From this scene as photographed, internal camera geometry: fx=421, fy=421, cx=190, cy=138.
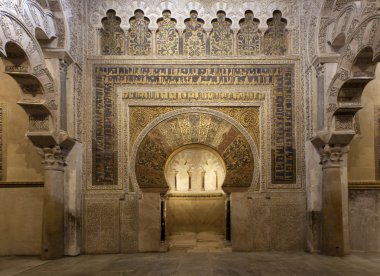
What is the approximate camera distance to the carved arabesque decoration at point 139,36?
27.2 feet

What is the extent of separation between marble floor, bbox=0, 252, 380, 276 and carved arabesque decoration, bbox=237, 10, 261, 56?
12.8 feet

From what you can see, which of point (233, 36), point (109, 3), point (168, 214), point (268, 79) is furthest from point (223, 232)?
point (109, 3)

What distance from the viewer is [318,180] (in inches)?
304

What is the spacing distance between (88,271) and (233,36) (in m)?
5.10

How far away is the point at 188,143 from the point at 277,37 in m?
2.78

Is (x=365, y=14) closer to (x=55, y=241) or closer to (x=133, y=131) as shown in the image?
(x=133, y=131)

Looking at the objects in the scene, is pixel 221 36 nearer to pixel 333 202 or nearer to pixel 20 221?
pixel 333 202

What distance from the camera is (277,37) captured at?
839cm

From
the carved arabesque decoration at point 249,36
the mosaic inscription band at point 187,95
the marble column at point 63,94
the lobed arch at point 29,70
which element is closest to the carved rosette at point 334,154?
the mosaic inscription band at point 187,95

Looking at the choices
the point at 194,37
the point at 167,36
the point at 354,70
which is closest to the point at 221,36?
the point at 194,37

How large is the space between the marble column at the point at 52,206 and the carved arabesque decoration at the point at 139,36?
2.53m

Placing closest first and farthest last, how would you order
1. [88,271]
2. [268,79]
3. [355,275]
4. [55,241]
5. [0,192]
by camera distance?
[355,275] < [88,271] < [55,241] < [0,192] < [268,79]

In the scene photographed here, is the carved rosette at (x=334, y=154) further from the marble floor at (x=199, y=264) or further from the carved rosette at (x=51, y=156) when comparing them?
the carved rosette at (x=51, y=156)

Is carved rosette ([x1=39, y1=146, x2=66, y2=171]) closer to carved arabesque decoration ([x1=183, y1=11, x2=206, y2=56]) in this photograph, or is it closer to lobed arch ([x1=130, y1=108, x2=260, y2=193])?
lobed arch ([x1=130, y1=108, x2=260, y2=193])
